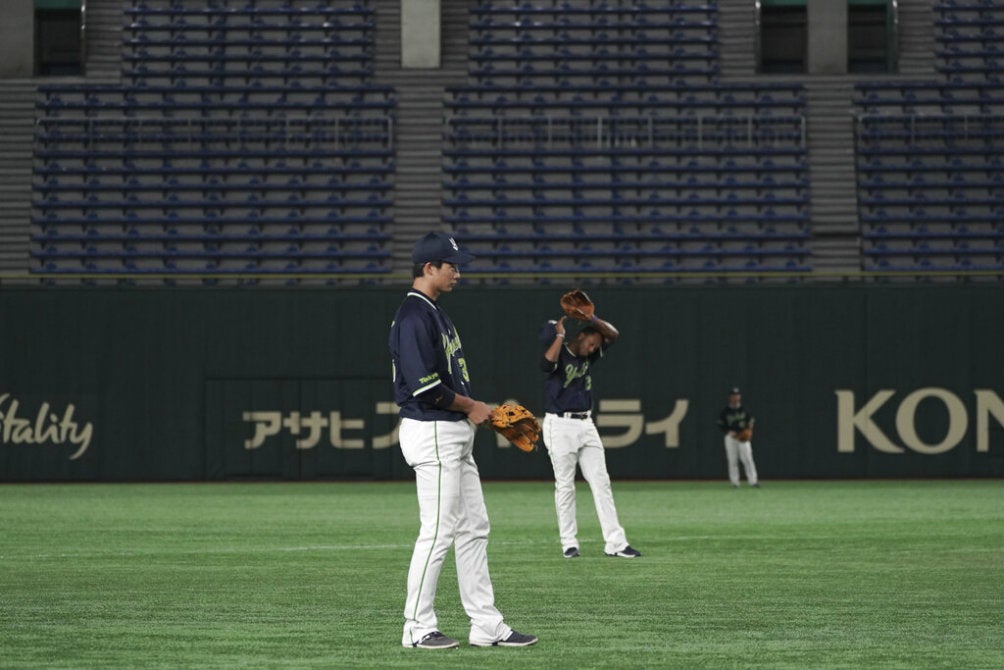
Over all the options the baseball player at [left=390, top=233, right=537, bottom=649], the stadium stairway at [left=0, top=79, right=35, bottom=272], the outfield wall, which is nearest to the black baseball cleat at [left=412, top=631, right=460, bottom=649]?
the baseball player at [left=390, top=233, right=537, bottom=649]

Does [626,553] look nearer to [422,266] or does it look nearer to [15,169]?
[422,266]

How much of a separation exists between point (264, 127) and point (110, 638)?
2515cm

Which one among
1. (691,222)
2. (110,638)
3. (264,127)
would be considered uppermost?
(264,127)

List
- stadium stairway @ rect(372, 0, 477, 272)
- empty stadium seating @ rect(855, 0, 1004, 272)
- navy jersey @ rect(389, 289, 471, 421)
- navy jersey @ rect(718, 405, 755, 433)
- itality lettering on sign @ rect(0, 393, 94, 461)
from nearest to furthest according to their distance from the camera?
navy jersey @ rect(389, 289, 471, 421), navy jersey @ rect(718, 405, 755, 433), itality lettering on sign @ rect(0, 393, 94, 461), empty stadium seating @ rect(855, 0, 1004, 272), stadium stairway @ rect(372, 0, 477, 272)

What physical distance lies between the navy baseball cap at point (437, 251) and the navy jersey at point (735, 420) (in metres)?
18.4

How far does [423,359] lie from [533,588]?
3.69 m

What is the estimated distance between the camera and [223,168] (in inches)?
1236

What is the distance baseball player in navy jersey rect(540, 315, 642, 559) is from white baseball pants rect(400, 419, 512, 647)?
17.6ft

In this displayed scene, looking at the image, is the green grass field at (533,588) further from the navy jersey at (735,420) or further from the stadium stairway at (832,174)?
the stadium stairway at (832,174)

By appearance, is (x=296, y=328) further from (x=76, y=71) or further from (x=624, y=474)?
(x=76, y=71)

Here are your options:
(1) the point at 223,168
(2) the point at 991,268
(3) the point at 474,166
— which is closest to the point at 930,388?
(2) the point at 991,268

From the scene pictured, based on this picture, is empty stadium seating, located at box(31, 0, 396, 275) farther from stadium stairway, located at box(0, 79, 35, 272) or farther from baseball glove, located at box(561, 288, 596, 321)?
baseball glove, located at box(561, 288, 596, 321)

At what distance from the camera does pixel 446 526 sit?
7996mm

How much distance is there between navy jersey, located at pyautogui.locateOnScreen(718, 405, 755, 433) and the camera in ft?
85.3
